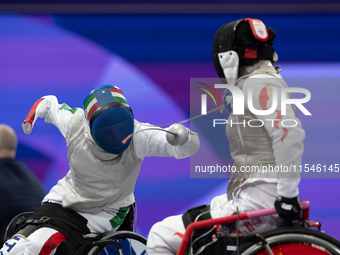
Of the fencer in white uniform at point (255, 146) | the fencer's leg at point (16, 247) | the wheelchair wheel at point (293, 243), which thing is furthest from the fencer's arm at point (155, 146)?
the fencer's leg at point (16, 247)

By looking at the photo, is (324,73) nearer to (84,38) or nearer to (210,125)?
(210,125)

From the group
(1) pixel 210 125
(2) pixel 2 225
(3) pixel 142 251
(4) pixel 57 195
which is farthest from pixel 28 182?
(1) pixel 210 125

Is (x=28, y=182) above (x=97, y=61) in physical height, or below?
below

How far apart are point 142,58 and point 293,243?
7.87ft

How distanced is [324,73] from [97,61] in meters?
1.99

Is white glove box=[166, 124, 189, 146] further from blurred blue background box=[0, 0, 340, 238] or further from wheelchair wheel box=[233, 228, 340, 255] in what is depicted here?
blurred blue background box=[0, 0, 340, 238]

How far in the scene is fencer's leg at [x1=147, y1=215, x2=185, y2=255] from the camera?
63.4 inches

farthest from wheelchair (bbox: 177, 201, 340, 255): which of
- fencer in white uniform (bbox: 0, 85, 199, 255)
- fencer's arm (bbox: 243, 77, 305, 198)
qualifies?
fencer in white uniform (bbox: 0, 85, 199, 255)

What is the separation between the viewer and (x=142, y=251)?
2262 mm

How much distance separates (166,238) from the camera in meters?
1.61

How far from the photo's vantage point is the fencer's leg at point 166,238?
161cm

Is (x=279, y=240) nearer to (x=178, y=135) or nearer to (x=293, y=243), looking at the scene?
(x=293, y=243)

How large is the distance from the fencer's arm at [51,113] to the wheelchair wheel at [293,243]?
137 cm

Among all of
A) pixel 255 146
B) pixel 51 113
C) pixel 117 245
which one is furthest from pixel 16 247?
pixel 255 146
